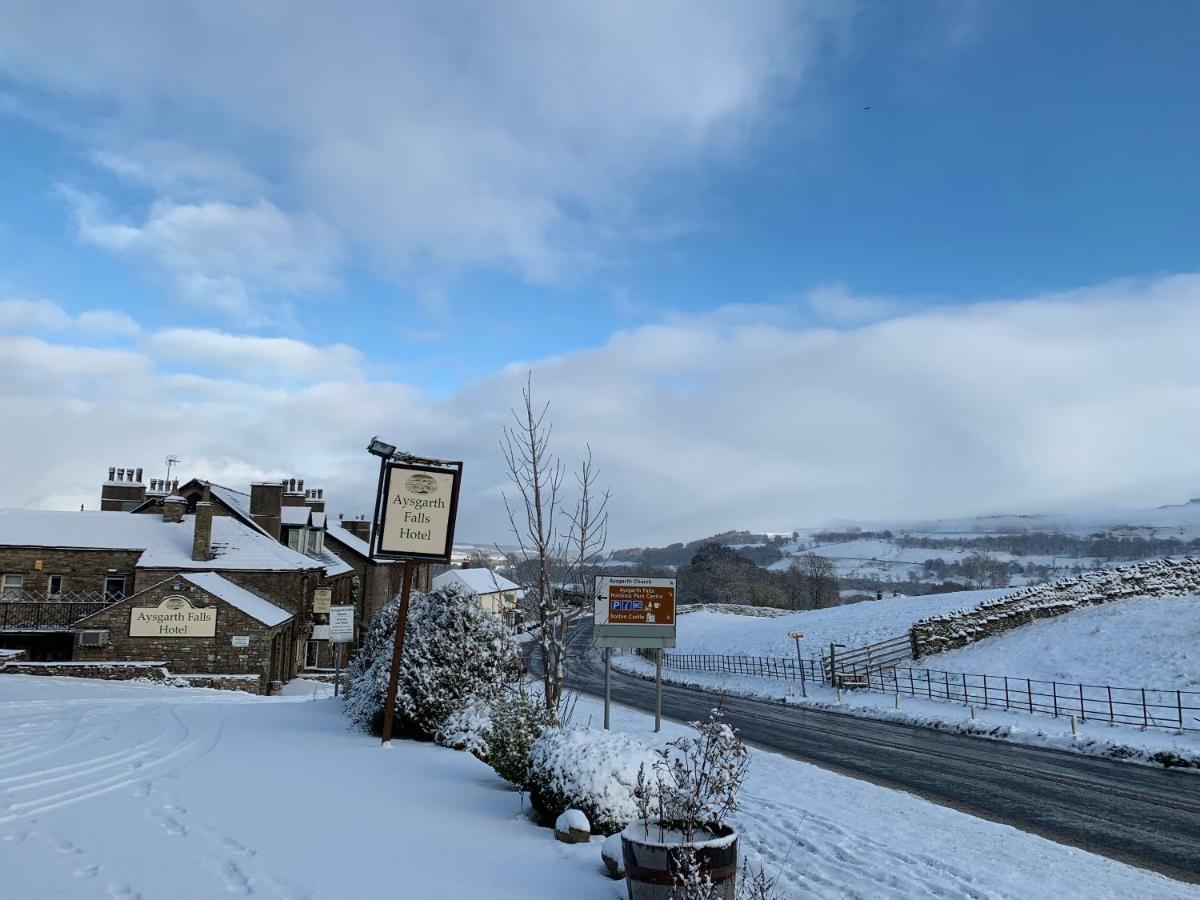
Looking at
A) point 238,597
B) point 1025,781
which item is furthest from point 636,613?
point 238,597

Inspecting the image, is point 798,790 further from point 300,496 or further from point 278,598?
point 300,496

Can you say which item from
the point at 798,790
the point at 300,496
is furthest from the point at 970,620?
the point at 300,496

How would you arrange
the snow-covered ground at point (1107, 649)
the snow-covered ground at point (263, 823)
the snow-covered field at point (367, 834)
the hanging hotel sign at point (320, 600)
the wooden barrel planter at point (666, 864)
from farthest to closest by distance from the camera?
the hanging hotel sign at point (320, 600)
the snow-covered ground at point (1107, 649)
the snow-covered field at point (367, 834)
the snow-covered ground at point (263, 823)
the wooden barrel planter at point (666, 864)

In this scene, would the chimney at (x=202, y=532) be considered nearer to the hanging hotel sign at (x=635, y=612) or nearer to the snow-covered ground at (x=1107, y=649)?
the hanging hotel sign at (x=635, y=612)

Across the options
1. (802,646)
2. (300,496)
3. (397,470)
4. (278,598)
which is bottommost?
(802,646)

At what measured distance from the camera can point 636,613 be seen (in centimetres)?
1886

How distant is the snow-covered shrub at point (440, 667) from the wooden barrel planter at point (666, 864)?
27.2 ft

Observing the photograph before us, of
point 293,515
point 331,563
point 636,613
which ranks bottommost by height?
point 636,613

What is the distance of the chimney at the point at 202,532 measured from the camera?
34250 millimetres

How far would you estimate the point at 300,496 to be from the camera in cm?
5406

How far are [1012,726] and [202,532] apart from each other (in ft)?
104

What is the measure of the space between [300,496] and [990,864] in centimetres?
5184

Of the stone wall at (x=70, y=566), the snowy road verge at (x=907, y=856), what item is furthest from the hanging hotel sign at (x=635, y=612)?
the stone wall at (x=70, y=566)

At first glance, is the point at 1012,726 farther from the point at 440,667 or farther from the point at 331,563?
the point at 331,563
